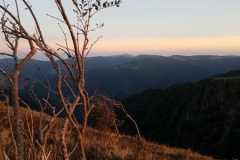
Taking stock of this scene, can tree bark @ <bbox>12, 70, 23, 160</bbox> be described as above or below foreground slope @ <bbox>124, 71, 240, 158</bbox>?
above

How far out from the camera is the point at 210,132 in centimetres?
6344

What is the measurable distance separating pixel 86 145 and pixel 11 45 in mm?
5725

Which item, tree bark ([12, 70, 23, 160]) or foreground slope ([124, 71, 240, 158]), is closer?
tree bark ([12, 70, 23, 160])

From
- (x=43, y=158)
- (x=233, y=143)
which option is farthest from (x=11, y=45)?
(x=233, y=143)

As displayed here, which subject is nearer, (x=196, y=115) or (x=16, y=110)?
(x=16, y=110)

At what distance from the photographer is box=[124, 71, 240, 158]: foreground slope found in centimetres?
5716

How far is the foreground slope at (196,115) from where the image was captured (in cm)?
5716

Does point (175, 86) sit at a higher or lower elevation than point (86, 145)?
lower

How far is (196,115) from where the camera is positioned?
86.8 metres

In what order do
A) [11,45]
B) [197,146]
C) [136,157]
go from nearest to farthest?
[11,45] < [136,157] < [197,146]

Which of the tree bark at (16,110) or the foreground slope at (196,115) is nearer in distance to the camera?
the tree bark at (16,110)

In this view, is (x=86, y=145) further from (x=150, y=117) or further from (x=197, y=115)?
(x=150, y=117)

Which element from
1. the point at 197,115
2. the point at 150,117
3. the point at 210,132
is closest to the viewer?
the point at 210,132

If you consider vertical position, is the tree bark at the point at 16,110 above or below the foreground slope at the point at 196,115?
above
